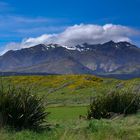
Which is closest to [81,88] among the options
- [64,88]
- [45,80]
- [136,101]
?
[64,88]

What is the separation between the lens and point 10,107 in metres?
15.7

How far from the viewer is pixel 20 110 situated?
15938 millimetres

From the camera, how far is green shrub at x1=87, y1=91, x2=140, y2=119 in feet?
72.3

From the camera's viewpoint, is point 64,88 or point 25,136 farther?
point 64,88

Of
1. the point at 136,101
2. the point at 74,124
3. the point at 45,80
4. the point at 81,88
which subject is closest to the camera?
the point at 74,124

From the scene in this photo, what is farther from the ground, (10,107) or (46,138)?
(10,107)

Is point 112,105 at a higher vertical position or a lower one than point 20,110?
lower

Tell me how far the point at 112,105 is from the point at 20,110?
27.7ft

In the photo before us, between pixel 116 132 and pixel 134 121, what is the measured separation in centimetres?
333

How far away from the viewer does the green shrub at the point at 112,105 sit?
72.3ft

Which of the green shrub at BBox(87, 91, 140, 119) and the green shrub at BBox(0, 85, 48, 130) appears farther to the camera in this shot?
the green shrub at BBox(87, 91, 140, 119)

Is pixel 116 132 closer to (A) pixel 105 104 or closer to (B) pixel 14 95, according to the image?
(B) pixel 14 95

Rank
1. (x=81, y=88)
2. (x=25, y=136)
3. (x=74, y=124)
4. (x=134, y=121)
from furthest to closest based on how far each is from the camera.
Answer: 1. (x=81, y=88)
2. (x=134, y=121)
3. (x=74, y=124)
4. (x=25, y=136)

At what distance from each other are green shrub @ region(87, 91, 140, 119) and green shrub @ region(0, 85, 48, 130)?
222 inches
